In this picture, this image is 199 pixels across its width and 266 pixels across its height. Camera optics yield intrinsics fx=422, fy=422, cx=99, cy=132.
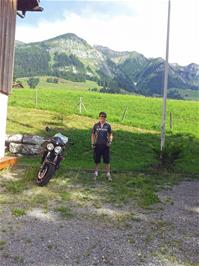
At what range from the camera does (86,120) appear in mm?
32625

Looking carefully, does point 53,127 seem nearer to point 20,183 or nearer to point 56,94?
point 20,183

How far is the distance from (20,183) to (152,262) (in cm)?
628

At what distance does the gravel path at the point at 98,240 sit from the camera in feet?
22.0

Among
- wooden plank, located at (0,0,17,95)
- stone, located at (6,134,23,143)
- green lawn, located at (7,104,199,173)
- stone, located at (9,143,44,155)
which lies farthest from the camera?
stone, located at (6,134,23,143)

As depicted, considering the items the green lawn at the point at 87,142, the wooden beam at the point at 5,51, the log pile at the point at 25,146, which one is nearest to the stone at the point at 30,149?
the log pile at the point at 25,146

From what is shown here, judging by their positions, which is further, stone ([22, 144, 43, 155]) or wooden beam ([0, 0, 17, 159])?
stone ([22, 144, 43, 155])

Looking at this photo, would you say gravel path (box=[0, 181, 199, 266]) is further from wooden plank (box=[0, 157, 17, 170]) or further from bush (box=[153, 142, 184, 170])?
bush (box=[153, 142, 184, 170])

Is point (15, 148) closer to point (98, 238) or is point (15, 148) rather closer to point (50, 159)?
point (50, 159)

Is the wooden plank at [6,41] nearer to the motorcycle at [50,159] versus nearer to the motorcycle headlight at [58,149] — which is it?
the motorcycle at [50,159]

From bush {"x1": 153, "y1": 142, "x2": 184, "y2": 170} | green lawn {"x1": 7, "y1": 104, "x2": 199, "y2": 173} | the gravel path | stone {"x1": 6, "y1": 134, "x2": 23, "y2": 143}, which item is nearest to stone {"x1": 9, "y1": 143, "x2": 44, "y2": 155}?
stone {"x1": 6, "y1": 134, "x2": 23, "y2": 143}

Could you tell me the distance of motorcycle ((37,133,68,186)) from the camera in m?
11.9

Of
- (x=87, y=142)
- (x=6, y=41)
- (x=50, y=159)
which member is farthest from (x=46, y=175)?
(x=87, y=142)

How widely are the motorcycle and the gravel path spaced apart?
2.70 metres

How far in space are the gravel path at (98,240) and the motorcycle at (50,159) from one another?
2.70 metres
